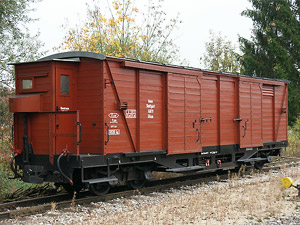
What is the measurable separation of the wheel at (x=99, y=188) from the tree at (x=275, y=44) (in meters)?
18.5

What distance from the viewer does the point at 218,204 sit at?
8445 mm

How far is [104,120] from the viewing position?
9.02 m

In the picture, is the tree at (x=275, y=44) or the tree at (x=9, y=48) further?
the tree at (x=275, y=44)

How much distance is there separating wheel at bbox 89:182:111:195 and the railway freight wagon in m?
0.03

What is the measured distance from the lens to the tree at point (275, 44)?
2583 cm

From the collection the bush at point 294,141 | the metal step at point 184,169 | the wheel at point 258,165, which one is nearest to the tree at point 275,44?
the bush at point 294,141

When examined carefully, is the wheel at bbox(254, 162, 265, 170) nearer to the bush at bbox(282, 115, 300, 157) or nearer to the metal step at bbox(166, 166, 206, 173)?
the metal step at bbox(166, 166, 206, 173)

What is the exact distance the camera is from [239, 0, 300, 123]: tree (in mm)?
25828

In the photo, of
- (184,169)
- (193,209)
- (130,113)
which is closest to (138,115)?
(130,113)

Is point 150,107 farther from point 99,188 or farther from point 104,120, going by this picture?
point 99,188

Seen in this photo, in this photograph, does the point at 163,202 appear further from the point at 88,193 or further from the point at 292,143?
the point at 292,143

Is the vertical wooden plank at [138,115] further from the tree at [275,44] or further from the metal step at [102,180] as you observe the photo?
the tree at [275,44]

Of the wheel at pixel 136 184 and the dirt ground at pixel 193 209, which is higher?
the wheel at pixel 136 184

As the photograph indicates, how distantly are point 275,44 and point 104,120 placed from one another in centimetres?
1980
